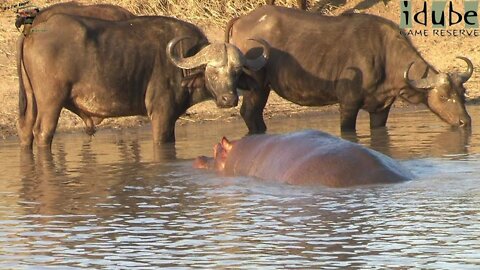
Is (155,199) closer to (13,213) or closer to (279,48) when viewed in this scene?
(13,213)

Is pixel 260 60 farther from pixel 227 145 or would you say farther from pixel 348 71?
pixel 227 145

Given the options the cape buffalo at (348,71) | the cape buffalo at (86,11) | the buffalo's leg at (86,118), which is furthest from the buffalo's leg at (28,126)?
the cape buffalo at (348,71)

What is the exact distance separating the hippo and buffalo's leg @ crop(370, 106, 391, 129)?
16.4ft

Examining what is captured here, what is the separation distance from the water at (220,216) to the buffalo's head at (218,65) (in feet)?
2.83

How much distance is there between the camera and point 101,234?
29.1 ft

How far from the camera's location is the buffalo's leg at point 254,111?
16131 millimetres

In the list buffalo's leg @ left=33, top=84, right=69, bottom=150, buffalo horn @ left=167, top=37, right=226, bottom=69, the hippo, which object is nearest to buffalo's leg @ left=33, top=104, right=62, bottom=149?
buffalo's leg @ left=33, top=84, right=69, bottom=150

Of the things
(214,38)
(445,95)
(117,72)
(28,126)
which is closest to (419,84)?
(445,95)

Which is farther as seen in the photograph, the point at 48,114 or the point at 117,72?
the point at 117,72

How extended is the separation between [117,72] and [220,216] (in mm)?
5151

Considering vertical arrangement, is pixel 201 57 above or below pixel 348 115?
above

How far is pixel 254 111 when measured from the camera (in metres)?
16.2

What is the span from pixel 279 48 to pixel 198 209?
668 cm

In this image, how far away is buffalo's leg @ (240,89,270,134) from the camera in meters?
16.1
